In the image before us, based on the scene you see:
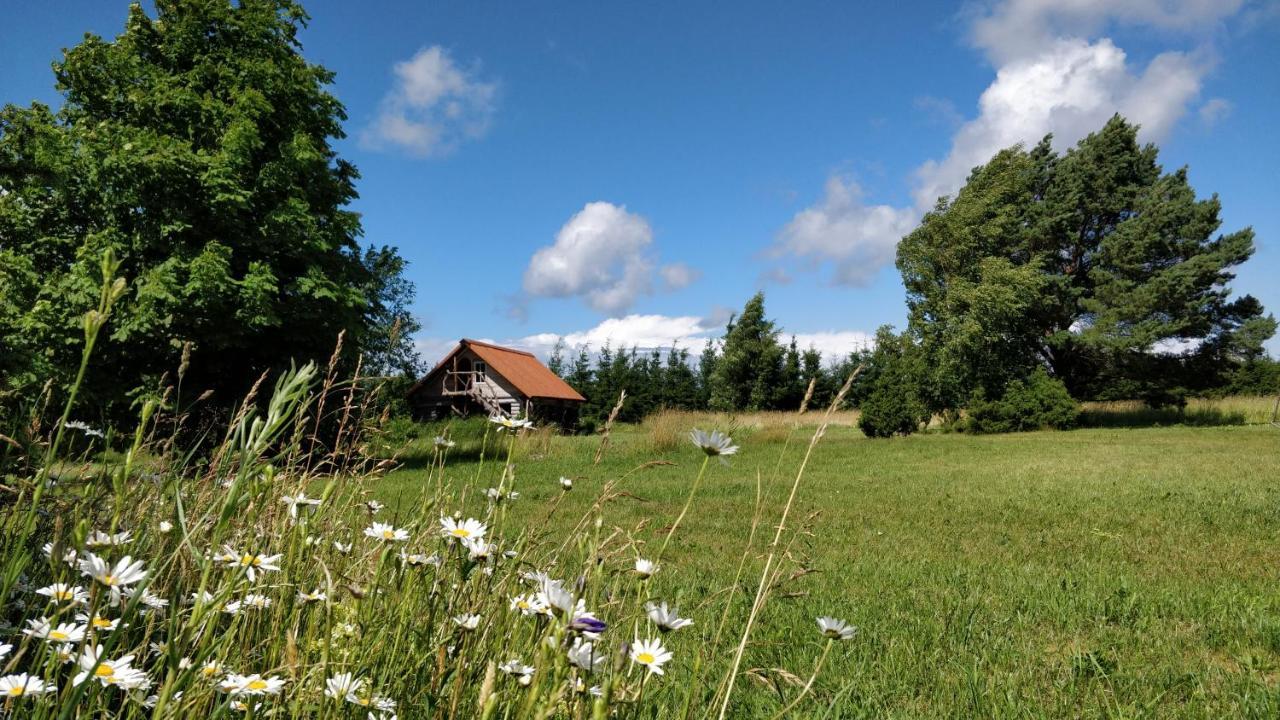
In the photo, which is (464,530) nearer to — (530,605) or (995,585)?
(530,605)

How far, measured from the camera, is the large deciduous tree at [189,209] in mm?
9969

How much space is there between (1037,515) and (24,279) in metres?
14.3

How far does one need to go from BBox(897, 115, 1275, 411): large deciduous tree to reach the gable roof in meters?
17.1

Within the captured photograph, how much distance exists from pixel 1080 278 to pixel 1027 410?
10.1 metres

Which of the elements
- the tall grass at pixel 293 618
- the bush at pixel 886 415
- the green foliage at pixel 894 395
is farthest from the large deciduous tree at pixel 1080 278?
the tall grass at pixel 293 618

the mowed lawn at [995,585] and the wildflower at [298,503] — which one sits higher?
the wildflower at [298,503]

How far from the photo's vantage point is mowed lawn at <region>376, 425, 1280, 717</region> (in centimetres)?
249

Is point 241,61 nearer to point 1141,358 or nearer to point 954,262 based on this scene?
point 954,262

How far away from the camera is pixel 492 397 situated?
30.7m

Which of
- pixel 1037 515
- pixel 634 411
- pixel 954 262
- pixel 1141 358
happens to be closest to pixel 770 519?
pixel 1037 515

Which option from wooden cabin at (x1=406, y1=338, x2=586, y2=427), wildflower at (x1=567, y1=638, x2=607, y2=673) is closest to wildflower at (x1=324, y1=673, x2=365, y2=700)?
A: wildflower at (x1=567, y1=638, x2=607, y2=673)

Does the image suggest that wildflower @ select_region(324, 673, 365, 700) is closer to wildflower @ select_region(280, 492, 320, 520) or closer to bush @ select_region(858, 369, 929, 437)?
wildflower @ select_region(280, 492, 320, 520)

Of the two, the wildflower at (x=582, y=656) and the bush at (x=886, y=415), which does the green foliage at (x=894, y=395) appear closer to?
the bush at (x=886, y=415)

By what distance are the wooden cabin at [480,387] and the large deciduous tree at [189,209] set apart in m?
17.6
